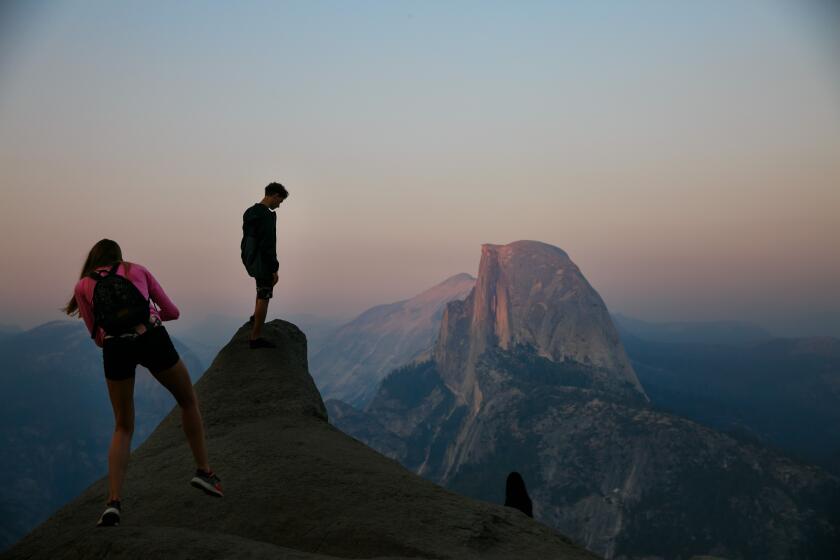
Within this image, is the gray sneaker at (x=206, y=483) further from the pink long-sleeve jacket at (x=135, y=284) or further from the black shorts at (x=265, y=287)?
the black shorts at (x=265, y=287)

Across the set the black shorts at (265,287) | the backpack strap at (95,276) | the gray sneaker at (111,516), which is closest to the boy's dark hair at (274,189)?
the black shorts at (265,287)

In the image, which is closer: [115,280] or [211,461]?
[115,280]

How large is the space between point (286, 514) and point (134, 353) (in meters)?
2.96

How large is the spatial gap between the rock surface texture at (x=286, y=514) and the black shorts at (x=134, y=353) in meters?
1.69

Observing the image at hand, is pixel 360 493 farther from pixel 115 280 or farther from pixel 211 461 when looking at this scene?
pixel 115 280

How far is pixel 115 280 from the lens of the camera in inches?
293

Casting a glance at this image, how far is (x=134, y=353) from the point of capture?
294 inches

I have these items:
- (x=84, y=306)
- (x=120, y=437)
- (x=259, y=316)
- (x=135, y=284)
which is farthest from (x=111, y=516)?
(x=259, y=316)

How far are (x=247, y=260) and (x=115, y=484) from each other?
5924 mm

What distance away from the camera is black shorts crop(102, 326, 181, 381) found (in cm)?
745

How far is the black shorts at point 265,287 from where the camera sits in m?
13.3

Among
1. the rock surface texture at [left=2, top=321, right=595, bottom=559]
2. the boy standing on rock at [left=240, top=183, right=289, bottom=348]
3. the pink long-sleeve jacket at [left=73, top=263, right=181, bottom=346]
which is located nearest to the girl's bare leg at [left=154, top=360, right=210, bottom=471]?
the pink long-sleeve jacket at [left=73, top=263, right=181, bottom=346]

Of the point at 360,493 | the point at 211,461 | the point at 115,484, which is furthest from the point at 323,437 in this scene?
the point at 115,484

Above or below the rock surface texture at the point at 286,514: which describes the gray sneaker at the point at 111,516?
above
